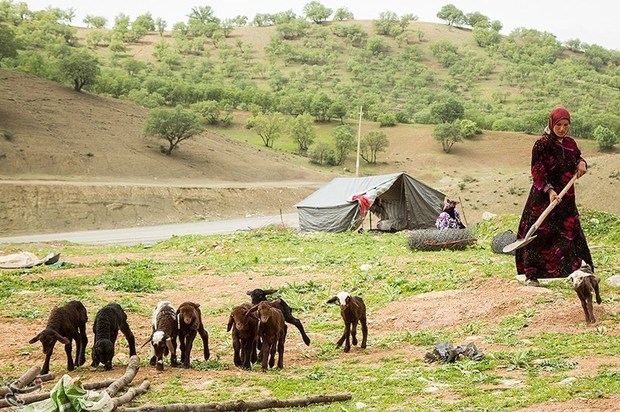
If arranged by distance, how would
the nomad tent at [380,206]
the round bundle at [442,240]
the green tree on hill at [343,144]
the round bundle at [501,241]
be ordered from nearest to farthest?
the round bundle at [501,241] < the round bundle at [442,240] < the nomad tent at [380,206] < the green tree on hill at [343,144]

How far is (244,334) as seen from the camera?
26.6ft

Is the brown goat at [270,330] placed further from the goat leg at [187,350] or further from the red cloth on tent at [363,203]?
the red cloth on tent at [363,203]

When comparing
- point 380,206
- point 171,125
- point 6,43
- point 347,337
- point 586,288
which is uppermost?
point 6,43

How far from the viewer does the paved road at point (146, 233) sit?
33.4 metres

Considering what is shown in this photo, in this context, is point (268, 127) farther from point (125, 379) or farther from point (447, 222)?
point (125, 379)

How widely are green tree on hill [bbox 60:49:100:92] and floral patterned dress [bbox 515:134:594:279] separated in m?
57.7

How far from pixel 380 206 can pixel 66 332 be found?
21.9 metres

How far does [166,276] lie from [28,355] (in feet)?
25.2

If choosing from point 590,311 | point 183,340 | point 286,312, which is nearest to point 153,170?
point 286,312

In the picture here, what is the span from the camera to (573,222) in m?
10.4

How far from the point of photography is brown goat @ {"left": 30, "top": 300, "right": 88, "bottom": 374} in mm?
8000

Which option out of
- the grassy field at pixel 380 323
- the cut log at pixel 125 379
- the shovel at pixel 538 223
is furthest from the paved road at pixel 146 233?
the cut log at pixel 125 379

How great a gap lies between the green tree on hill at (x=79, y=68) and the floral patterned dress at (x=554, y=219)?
57656mm

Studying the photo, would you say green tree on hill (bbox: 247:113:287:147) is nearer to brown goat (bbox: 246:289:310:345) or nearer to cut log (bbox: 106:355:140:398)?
brown goat (bbox: 246:289:310:345)
